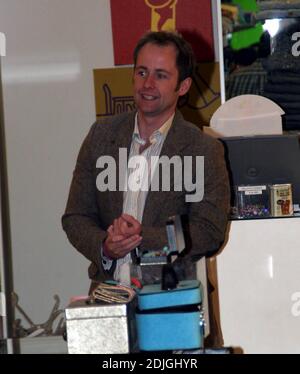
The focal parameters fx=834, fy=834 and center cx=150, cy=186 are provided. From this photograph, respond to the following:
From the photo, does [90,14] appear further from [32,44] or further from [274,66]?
[274,66]

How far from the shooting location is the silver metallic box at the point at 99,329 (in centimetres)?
171

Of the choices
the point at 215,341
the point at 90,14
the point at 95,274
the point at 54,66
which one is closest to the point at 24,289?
the point at 54,66

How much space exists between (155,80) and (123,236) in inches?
25.8

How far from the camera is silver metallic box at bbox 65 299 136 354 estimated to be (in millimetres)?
1713

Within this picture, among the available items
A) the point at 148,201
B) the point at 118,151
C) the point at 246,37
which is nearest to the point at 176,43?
the point at 118,151

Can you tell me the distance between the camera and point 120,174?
2.57 m

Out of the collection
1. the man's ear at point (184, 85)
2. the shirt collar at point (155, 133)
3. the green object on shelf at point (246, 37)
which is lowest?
the shirt collar at point (155, 133)

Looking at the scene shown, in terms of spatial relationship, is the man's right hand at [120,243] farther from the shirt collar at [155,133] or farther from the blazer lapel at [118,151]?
the shirt collar at [155,133]

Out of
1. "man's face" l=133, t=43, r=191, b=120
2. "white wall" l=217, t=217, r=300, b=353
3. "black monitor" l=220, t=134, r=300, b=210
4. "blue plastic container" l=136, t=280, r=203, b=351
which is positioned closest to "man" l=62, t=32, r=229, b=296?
"man's face" l=133, t=43, r=191, b=120

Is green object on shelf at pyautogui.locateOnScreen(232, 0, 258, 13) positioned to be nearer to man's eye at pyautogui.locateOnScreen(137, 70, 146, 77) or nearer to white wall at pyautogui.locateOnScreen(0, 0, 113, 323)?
white wall at pyautogui.locateOnScreen(0, 0, 113, 323)

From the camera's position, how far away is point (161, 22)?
158 inches

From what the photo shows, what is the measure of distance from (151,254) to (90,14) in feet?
7.60

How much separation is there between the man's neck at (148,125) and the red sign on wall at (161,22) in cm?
149

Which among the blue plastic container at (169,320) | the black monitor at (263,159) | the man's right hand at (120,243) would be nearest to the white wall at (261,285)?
the black monitor at (263,159)
